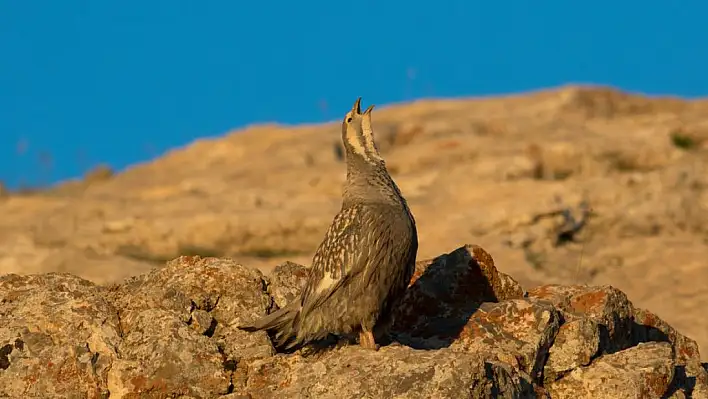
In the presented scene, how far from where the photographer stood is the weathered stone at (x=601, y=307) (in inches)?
347

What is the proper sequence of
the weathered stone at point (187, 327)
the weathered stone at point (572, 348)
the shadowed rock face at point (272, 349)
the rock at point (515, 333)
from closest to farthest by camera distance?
the shadowed rock face at point (272, 349) → the weathered stone at point (187, 327) → the rock at point (515, 333) → the weathered stone at point (572, 348)

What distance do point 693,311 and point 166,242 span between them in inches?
295

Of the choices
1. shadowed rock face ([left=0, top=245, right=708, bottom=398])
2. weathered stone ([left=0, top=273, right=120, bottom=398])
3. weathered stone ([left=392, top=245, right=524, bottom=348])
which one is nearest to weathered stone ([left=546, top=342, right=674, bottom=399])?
shadowed rock face ([left=0, top=245, right=708, bottom=398])

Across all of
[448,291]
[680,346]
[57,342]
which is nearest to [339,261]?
[448,291]

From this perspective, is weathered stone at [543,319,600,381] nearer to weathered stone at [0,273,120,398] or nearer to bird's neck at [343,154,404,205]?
bird's neck at [343,154,404,205]

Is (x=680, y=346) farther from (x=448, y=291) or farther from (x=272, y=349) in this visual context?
(x=272, y=349)

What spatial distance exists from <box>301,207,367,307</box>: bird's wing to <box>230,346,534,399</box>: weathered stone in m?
0.38

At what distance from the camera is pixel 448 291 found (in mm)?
9227

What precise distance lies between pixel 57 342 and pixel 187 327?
72cm

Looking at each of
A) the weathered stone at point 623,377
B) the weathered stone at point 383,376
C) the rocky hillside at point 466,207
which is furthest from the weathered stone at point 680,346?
the rocky hillside at point 466,207

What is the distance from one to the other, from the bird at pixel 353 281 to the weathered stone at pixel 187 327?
0.65 ft

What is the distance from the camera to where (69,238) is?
19.2 m

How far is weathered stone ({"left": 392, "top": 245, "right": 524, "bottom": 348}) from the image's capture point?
8.93 meters

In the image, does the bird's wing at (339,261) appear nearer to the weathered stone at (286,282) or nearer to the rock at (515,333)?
the weathered stone at (286,282)
